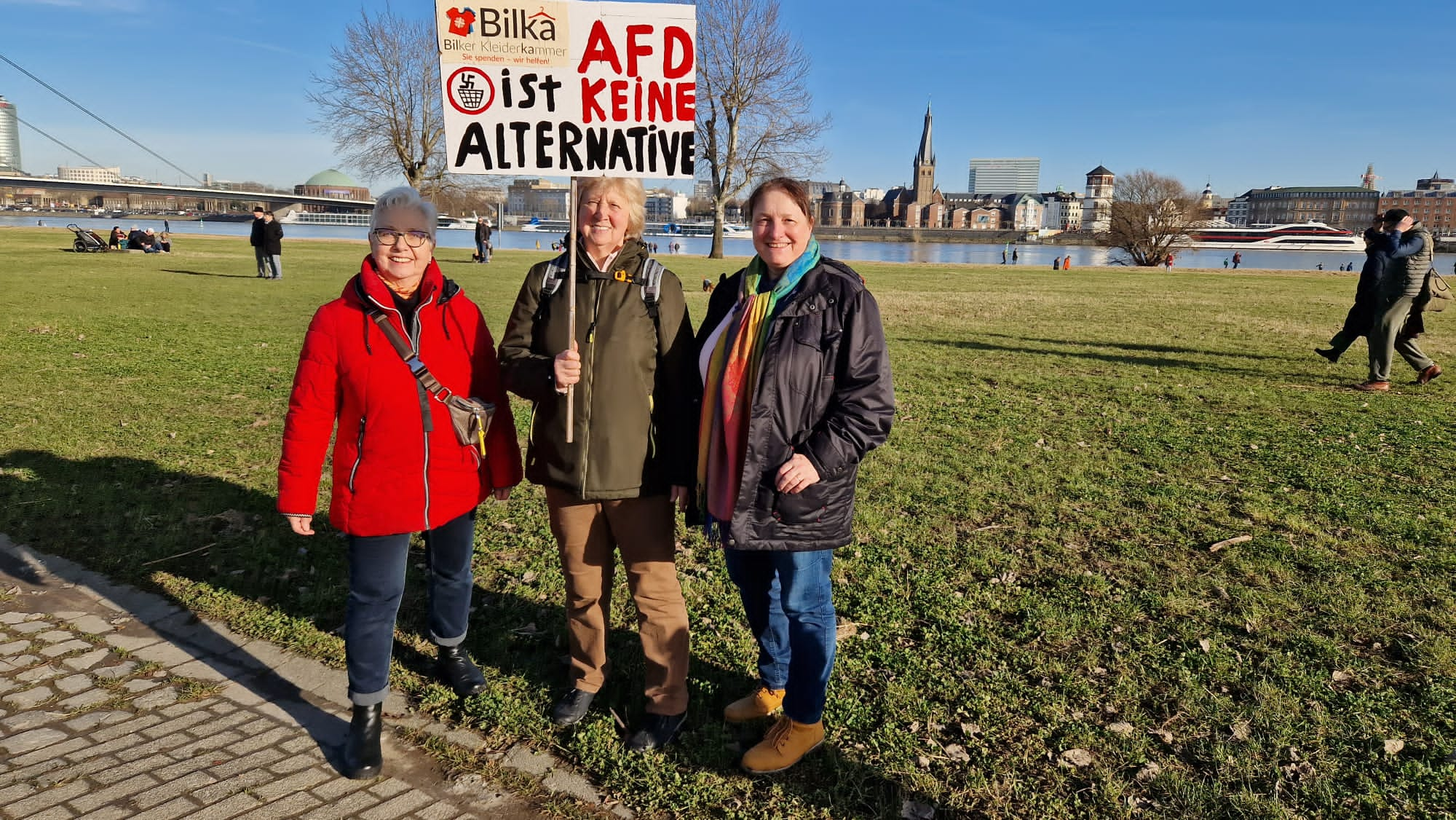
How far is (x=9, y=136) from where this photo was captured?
124312mm

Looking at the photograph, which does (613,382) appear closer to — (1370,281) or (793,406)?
(793,406)

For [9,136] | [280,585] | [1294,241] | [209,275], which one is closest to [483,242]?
[209,275]

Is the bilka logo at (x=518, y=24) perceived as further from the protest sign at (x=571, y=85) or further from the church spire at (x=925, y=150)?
the church spire at (x=925, y=150)

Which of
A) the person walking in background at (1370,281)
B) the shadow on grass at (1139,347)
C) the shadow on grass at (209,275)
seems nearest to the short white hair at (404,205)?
the person walking in background at (1370,281)

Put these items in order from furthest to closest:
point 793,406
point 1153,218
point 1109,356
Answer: point 1153,218 → point 1109,356 → point 793,406

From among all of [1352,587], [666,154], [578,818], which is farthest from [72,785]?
[1352,587]

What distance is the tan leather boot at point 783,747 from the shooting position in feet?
9.86

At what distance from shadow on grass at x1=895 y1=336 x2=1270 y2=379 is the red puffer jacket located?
415 inches

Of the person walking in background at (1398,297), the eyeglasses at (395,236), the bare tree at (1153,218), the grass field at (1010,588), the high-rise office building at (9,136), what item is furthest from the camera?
the high-rise office building at (9,136)

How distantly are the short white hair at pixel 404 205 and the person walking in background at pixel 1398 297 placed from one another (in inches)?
397

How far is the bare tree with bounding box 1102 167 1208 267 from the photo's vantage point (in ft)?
169

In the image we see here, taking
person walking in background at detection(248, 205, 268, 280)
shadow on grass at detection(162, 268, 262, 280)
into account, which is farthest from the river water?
person walking in background at detection(248, 205, 268, 280)

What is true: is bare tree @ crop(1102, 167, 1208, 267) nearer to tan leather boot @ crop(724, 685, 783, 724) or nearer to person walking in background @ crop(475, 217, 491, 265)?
person walking in background @ crop(475, 217, 491, 265)

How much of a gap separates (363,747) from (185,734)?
29.2 inches
